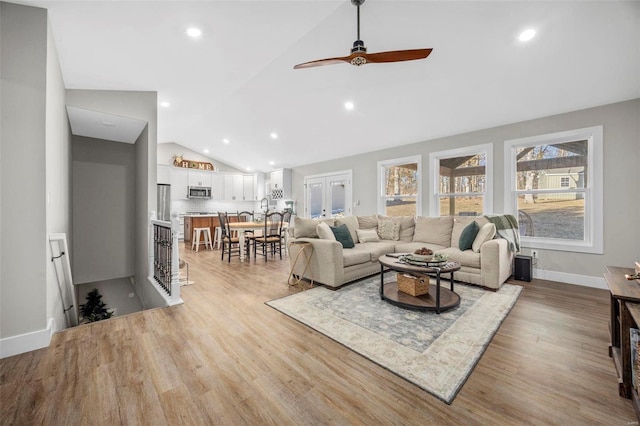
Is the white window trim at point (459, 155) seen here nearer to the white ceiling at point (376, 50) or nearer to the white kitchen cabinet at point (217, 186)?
the white ceiling at point (376, 50)

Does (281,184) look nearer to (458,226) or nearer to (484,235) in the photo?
(458,226)

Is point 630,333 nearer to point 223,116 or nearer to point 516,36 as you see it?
point 516,36

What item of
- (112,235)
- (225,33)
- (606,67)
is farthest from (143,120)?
(606,67)

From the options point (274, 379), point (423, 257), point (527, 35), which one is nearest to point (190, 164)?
point (423, 257)

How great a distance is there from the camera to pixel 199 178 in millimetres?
8492

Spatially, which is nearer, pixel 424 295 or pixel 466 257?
pixel 424 295

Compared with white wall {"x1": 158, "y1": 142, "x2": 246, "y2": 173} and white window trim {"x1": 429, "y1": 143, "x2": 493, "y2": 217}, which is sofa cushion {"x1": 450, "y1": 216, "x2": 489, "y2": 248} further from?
white wall {"x1": 158, "y1": 142, "x2": 246, "y2": 173}

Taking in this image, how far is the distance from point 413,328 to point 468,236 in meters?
2.11

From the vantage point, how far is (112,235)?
475cm

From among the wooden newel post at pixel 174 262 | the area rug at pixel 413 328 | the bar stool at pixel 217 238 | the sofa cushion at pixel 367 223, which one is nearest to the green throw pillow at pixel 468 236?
the area rug at pixel 413 328

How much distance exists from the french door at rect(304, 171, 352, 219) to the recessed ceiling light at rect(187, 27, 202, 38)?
4557mm

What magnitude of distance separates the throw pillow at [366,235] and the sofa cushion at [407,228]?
0.49 metres

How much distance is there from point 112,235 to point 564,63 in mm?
7206

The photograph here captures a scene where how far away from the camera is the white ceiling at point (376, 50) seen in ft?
7.87
